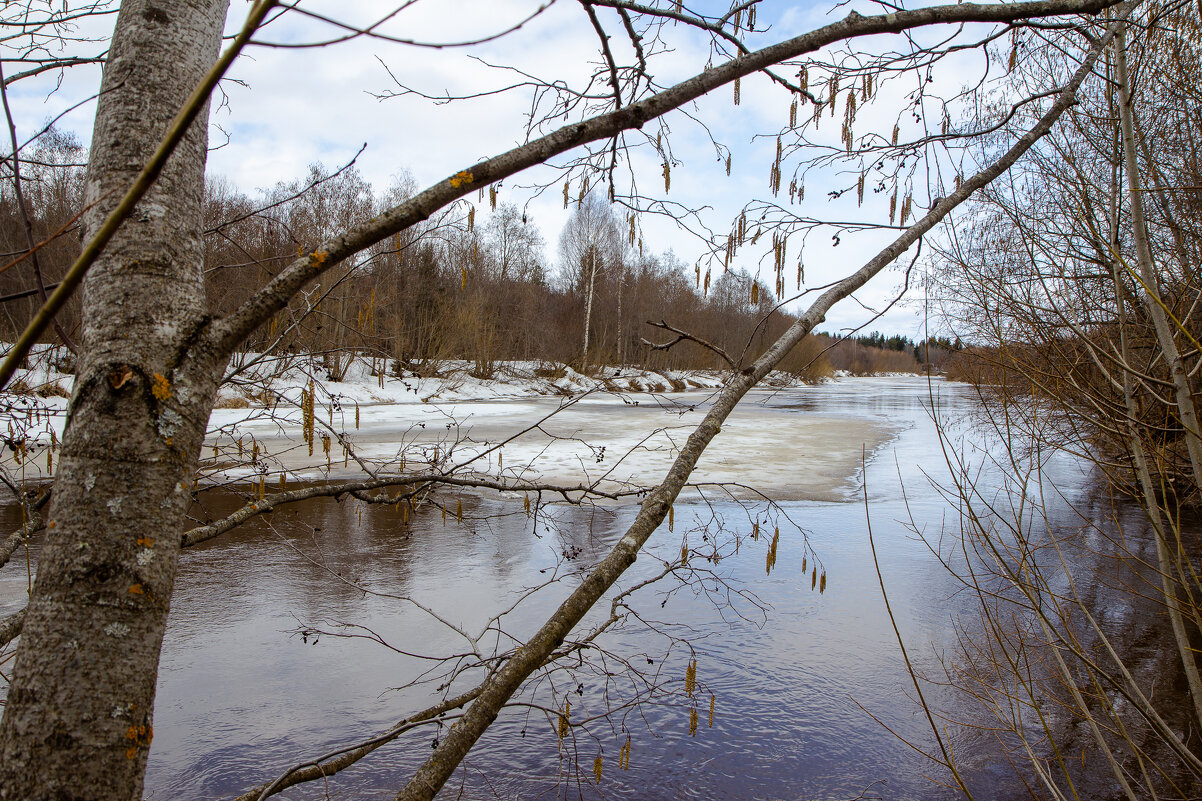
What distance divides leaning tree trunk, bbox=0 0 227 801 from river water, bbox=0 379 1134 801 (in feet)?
5.54

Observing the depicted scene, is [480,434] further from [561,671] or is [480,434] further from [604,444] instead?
[561,671]

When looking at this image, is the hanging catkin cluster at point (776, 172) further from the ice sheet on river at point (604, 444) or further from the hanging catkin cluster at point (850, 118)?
the ice sheet on river at point (604, 444)

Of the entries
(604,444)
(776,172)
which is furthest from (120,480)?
(604,444)

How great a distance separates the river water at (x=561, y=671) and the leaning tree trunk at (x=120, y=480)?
169 centimetres

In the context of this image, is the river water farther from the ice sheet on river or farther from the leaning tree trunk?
the leaning tree trunk

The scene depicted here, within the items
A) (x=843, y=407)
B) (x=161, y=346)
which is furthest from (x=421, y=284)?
(x=161, y=346)

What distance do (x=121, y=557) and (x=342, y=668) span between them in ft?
15.8

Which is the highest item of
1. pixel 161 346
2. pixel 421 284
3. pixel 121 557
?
pixel 421 284

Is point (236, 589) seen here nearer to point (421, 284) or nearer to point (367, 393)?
point (367, 393)

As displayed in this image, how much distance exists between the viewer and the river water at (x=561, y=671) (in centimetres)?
417

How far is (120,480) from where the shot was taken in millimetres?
1153

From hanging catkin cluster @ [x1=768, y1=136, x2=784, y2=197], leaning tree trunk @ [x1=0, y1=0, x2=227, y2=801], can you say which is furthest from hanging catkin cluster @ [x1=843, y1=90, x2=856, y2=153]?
leaning tree trunk @ [x1=0, y1=0, x2=227, y2=801]

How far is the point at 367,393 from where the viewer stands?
27078 mm

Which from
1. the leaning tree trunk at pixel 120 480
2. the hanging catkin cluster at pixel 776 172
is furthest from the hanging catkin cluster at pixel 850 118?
the leaning tree trunk at pixel 120 480
